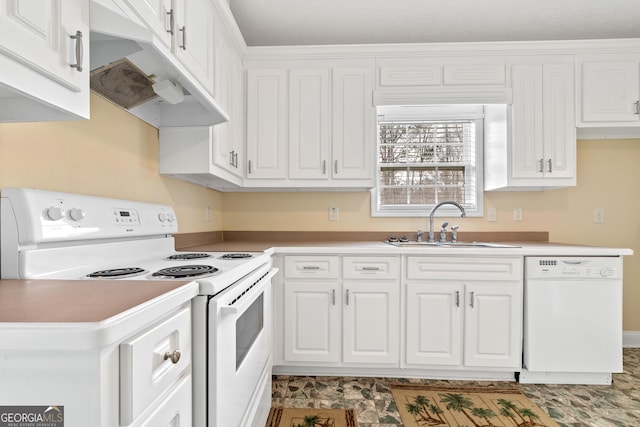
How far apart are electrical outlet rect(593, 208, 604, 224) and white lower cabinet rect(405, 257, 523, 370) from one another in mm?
1220

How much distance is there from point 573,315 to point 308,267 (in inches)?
68.8

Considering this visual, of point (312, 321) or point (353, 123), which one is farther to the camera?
point (353, 123)

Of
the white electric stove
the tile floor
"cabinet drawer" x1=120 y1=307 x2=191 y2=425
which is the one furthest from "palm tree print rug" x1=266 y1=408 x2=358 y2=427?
"cabinet drawer" x1=120 y1=307 x2=191 y2=425

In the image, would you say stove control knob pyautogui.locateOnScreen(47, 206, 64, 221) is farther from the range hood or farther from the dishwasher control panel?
the dishwasher control panel

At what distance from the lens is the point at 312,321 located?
7.37 ft

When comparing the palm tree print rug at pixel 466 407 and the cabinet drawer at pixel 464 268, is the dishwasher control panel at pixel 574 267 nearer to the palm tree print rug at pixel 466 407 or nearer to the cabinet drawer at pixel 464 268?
the cabinet drawer at pixel 464 268

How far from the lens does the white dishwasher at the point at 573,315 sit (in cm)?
213

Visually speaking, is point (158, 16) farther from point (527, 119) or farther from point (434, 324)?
point (527, 119)

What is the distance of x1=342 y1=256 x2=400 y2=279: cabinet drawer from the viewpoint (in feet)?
7.28

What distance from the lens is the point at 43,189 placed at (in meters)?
1.14

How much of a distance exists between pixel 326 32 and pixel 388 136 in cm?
101

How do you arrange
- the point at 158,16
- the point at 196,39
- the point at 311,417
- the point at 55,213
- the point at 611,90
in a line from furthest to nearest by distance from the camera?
1. the point at 611,90
2. the point at 311,417
3. the point at 196,39
4. the point at 158,16
5. the point at 55,213

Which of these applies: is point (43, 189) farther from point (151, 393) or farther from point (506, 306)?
point (506, 306)

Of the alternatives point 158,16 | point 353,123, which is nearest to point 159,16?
point 158,16
